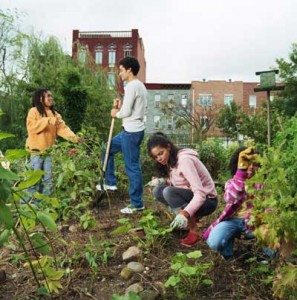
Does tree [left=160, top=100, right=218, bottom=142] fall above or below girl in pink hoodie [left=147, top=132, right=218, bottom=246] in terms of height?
above

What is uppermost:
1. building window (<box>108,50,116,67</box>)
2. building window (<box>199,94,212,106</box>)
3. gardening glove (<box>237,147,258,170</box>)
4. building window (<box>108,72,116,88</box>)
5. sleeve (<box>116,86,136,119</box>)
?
building window (<box>108,50,116,67</box>)

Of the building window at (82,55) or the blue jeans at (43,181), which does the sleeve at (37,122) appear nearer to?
the blue jeans at (43,181)

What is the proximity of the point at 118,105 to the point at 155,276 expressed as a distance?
258 cm

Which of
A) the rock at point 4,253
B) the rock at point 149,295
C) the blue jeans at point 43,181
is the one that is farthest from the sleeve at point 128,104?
the rock at point 149,295

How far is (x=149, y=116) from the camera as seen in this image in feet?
167

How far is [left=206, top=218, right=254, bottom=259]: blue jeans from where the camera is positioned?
3.04m

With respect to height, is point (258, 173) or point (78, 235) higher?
point (258, 173)

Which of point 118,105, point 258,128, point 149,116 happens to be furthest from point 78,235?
point 149,116

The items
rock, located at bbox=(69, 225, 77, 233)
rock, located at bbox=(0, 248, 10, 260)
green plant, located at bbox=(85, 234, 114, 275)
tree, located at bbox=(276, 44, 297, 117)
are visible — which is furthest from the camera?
tree, located at bbox=(276, 44, 297, 117)

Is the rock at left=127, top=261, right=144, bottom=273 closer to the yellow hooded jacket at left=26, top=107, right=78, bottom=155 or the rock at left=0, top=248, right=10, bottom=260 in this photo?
the rock at left=0, top=248, right=10, bottom=260

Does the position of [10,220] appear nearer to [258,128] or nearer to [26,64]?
[26,64]

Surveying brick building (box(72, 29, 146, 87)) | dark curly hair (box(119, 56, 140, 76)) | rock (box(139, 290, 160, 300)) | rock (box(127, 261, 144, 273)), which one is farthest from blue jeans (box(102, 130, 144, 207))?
brick building (box(72, 29, 146, 87))

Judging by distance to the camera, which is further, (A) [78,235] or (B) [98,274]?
(A) [78,235]

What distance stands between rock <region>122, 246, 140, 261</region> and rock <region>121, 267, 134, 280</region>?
20cm
